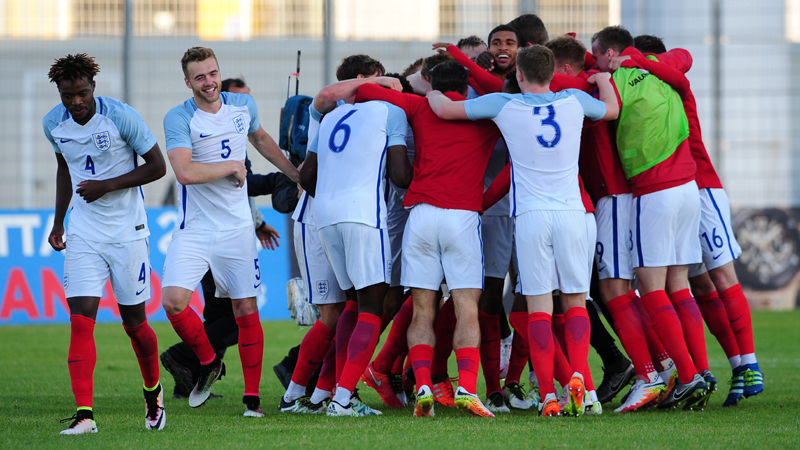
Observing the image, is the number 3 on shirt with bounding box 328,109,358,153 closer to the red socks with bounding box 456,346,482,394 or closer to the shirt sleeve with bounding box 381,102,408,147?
the shirt sleeve with bounding box 381,102,408,147

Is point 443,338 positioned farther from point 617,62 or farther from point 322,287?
point 617,62

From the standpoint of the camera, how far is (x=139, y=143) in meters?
5.25

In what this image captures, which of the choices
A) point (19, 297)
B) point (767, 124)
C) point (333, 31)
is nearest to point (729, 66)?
point (767, 124)

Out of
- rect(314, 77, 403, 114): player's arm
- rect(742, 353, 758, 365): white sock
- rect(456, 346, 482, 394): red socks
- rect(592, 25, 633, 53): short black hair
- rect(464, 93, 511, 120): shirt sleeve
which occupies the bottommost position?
rect(742, 353, 758, 365): white sock

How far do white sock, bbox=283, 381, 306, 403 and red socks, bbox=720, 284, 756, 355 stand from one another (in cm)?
303

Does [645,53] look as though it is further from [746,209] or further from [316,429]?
[746,209]

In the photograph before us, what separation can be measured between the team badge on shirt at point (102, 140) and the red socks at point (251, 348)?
1.43m

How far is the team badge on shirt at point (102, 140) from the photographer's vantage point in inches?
203

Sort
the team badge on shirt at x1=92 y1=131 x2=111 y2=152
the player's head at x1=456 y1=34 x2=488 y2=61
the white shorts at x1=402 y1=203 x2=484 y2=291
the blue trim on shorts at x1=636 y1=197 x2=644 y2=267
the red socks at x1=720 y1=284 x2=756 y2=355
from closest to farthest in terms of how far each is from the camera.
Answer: the team badge on shirt at x1=92 y1=131 x2=111 y2=152, the white shorts at x1=402 y1=203 x2=484 y2=291, the blue trim on shorts at x1=636 y1=197 x2=644 y2=267, the red socks at x1=720 y1=284 x2=756 y2=355, the player's head at x1=456 y1=34 x2=488 y2=61

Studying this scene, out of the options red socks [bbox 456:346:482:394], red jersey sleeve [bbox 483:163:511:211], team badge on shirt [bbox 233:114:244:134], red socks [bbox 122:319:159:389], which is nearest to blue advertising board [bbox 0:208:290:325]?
team badge on shirt [bbox 233:114:244:134]

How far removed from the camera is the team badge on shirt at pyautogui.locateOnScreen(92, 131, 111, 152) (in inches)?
203

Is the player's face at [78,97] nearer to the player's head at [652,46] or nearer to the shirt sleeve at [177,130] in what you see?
the shirt sleeve at [177,130]

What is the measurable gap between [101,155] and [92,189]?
0.83ft

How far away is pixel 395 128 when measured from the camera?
5.63 meters
